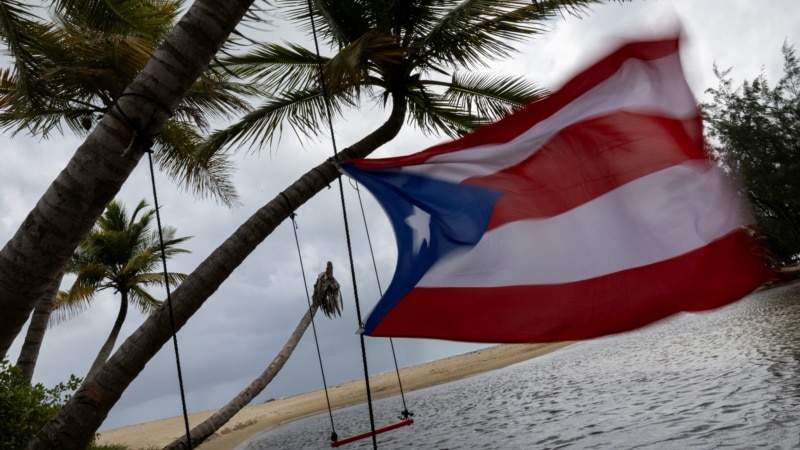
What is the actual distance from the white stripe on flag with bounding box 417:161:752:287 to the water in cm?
363

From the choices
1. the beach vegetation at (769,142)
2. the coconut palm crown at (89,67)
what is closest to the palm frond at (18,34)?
the coconut palm crown at (89,67)

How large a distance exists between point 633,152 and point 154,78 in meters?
3.06

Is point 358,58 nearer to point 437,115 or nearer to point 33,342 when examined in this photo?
point 437,115

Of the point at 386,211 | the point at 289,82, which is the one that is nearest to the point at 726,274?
the point at 386,211

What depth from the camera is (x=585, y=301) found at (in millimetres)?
3346

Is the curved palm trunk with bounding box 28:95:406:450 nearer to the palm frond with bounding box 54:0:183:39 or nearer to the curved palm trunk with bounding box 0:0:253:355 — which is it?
the curved palm trunk with bounding box 0:0:253:355

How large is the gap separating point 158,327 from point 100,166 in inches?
61.5

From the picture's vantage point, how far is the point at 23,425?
24.3ft

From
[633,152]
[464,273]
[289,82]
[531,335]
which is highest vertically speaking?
[289,82]

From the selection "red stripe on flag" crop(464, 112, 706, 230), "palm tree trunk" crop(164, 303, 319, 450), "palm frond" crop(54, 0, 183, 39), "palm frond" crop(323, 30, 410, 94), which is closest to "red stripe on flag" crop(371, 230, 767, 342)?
"red stripe on flag" crop(464, 112, 706, 230)

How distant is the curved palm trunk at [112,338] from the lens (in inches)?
561

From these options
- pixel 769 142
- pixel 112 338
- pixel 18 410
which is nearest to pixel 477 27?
pixel 18 410

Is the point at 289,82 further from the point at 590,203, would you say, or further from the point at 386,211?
the point at 590,203

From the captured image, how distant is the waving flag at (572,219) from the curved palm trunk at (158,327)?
1.84 meters
